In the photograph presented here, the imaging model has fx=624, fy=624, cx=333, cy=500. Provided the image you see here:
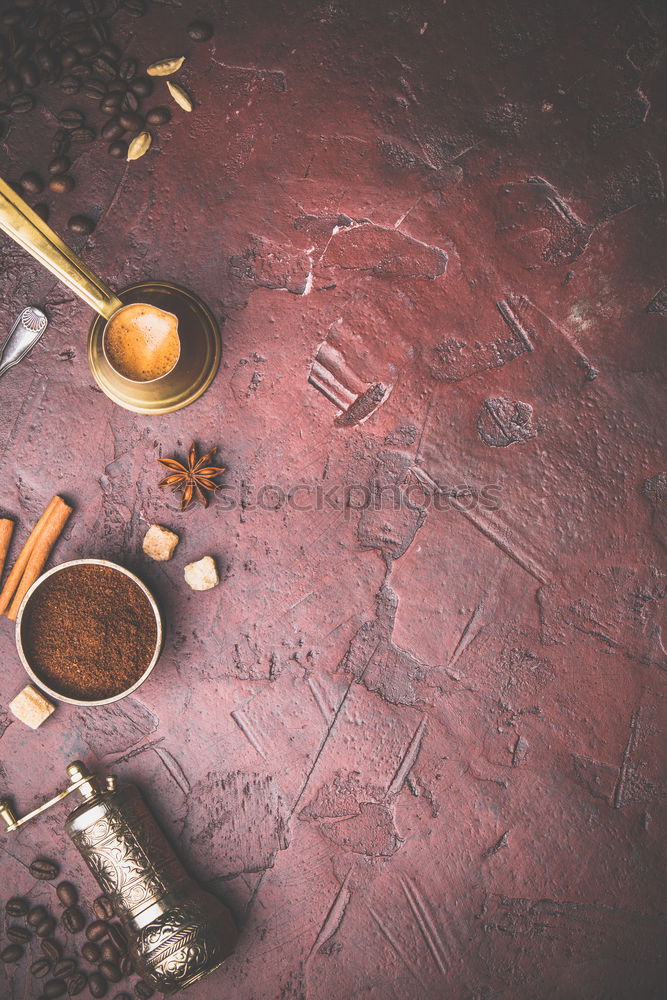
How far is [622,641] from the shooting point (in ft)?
6.28

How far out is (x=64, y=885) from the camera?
190 cm

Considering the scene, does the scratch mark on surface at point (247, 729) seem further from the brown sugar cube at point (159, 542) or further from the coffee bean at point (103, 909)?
the coffee bean at point (103, 909)

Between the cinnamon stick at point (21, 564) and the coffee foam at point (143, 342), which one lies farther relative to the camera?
the cinnamon stick at point (21, 564)

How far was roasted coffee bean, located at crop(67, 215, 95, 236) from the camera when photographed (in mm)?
1851

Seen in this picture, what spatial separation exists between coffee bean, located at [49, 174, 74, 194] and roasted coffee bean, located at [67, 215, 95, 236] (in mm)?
79

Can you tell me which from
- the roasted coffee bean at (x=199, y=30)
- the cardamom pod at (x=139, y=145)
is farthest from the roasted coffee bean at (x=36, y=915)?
the roasted coffee bean at (x=199, y=30)

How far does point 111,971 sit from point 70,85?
264cm

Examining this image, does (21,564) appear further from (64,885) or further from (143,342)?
(64,885)

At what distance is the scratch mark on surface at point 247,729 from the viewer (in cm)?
190

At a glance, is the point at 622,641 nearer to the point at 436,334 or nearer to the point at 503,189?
the point at 436,334

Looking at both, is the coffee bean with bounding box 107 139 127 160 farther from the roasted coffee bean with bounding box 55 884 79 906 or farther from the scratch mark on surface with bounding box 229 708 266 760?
the scratch mark on surface with bounding box 229 708 266 760

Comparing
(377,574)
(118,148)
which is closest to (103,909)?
(377,574)

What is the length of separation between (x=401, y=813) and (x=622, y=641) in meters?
0.86

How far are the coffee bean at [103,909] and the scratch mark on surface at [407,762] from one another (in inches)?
36.1
